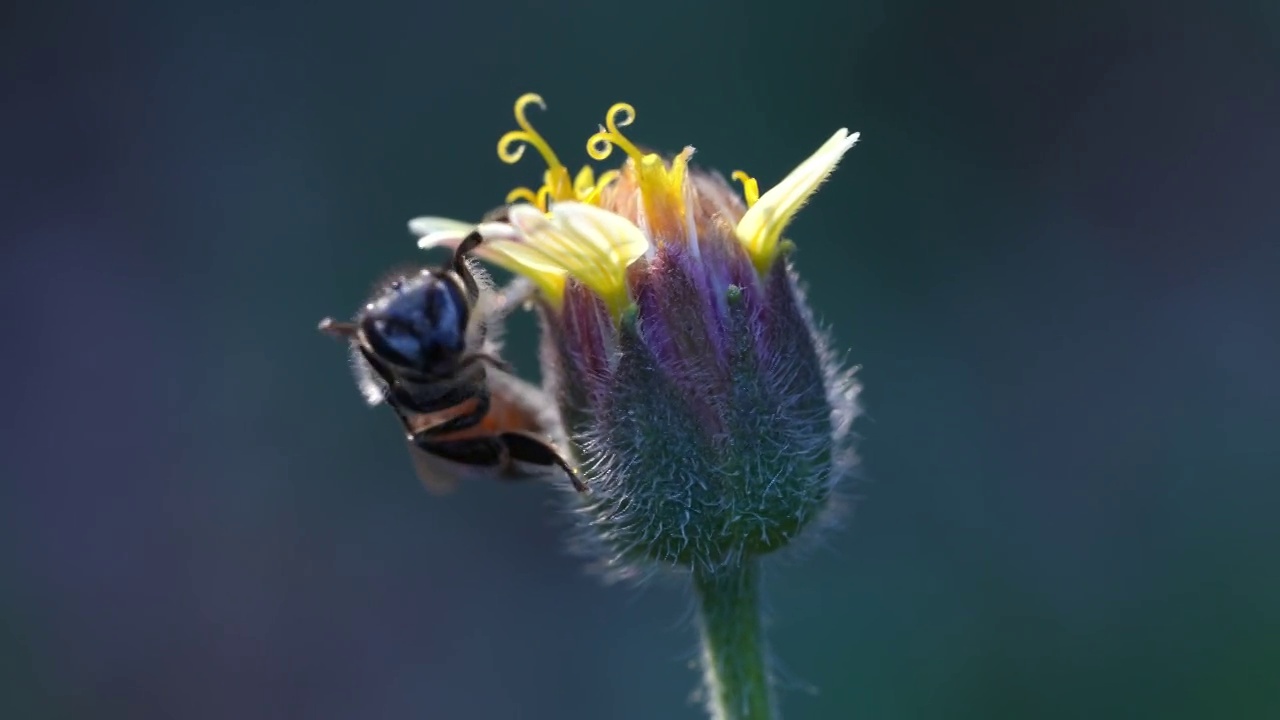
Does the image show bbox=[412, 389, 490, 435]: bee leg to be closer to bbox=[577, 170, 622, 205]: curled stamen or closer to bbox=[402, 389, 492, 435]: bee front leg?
bbox=[402, 389, 492, 435]: bee front leg

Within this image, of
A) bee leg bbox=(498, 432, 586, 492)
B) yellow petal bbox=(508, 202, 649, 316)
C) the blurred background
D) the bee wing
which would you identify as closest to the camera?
yellow petal bbox=(508, 202, 649, 316)

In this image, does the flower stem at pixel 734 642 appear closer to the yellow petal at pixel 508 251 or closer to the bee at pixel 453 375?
the bee at pixel 453 375

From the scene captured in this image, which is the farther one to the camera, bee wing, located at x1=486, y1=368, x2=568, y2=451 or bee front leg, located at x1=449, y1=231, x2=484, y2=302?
bee wing, located at x1=486, y1=368, x2=568, y2=451

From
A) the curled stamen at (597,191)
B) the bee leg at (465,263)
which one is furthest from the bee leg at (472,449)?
the curled stamen at (597,191)

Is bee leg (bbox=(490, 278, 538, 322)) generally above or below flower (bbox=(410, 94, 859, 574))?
above

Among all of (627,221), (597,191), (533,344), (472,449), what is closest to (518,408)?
(472,449)

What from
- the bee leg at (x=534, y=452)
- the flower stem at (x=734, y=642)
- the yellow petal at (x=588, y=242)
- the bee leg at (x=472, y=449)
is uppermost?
the yellow petal at (x=588, y=242)

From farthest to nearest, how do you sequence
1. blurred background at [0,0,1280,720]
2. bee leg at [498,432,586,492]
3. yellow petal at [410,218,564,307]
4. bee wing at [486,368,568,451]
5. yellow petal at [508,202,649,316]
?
blurred background at [0,0,1280,720]
bee wing at [486,368,568,451]
bee leg at [498,432,586,492]
yellow petal at [410,218,564,307]
yellow petal at [508,202,649,316]

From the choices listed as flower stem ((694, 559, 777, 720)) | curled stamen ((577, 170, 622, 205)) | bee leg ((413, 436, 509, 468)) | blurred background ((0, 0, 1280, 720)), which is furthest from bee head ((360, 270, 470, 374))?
blurred background ((0, 0, 1280, 720))

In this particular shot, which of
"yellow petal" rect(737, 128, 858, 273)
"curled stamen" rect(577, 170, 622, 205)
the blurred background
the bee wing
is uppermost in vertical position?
the blurred background
